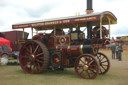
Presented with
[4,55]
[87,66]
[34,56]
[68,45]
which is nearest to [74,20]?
[68,45]

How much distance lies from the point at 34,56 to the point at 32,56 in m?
0.09

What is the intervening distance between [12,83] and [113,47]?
437 inches

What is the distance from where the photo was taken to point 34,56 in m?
7.08

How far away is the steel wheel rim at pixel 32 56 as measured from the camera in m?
6.98

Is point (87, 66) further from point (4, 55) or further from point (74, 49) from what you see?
point (4, 55)

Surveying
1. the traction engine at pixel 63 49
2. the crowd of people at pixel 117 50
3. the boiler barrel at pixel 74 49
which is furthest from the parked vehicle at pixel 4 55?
the crowd of people at pixel 117 50

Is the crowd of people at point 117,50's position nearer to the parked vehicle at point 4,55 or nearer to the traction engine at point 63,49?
the traction engine at point 63,49

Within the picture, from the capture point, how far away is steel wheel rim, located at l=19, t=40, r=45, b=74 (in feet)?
22.9

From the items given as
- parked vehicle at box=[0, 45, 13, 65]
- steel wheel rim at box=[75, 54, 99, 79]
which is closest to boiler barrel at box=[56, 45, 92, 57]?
steel wheel rim at box=[75, 54, 99, 79]

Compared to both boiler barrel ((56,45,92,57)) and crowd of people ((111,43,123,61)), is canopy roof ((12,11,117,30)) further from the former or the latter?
crowd of people ((111,43,123,61))

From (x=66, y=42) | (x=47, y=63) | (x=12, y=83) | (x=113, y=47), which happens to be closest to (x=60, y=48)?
(x=66, y=42)

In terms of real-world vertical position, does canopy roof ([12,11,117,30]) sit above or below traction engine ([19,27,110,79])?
above

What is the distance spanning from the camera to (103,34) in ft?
21.6

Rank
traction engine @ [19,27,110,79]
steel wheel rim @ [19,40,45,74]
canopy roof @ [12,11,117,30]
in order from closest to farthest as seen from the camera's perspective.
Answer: canopy roof @ [12,11,117,30], traction engine @ [19,27,110,79], steel wheel rim @ [19,40,45,74]
